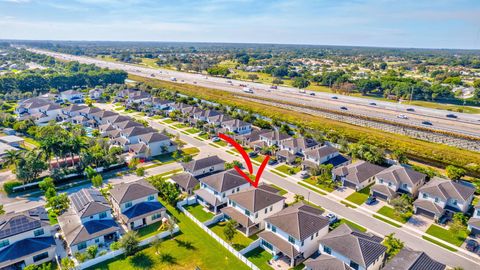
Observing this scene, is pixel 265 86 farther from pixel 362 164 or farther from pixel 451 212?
pixel 451 212

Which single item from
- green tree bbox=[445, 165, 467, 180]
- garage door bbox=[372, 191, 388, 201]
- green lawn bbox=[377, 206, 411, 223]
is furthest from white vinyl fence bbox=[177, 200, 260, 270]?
green tree bbox=[445, 165, 467, 180]

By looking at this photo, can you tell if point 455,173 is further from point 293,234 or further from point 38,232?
point 38,232

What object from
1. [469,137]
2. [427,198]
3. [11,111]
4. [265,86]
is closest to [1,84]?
[11,111]

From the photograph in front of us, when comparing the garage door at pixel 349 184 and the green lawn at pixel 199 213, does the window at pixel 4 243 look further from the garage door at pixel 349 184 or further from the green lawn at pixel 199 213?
the garage door at pixel 349 184

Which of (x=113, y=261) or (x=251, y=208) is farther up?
(x=251, y=208)

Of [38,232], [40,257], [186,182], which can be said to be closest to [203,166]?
[186,182]

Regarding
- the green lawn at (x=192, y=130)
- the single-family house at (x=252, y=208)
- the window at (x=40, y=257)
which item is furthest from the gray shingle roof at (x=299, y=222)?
the green lawn at (x=192, y=130)
